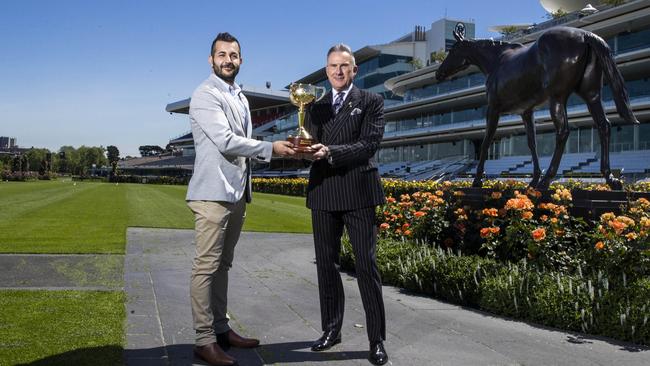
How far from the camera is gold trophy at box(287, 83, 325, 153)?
3941 millimetres

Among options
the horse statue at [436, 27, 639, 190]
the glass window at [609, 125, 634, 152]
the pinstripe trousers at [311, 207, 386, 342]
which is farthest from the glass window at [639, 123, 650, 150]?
the pinstripe trousers at [311, 207, 386, 342]

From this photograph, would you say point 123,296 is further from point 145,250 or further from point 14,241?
point 14,241

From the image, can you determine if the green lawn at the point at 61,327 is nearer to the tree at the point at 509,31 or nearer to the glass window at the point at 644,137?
the glass window at the point at 644,137

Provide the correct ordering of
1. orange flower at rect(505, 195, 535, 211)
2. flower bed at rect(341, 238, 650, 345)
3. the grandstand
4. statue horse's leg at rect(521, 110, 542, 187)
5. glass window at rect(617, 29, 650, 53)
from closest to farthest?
flower bed at rect(341, 238, 650, 345), orange flower at rect(505, 195, 535, 211), statue horse's leg at rect(521, 110, 542, 187), glass window at rect(617, 29, 650, 53), the grandstand

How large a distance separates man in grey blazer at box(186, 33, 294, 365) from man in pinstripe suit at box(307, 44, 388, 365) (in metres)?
0.54

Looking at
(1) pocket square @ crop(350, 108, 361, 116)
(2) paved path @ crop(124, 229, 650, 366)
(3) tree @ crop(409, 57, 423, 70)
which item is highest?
(3) tree @ crop(409, 57, 423, 70)

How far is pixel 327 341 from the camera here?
438 cm

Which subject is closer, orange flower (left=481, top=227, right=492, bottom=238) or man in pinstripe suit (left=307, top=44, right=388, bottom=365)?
man in pinstripe suit (left=307, top=44, right=388, bottom=365)

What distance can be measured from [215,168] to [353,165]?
1047 mm

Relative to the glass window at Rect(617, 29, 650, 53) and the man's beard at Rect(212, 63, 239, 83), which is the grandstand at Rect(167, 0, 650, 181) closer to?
the glass window at Rect(617, 29, 650, 53)

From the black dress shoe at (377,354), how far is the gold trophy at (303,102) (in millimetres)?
1529

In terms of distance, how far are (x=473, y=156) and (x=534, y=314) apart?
53.6 meters

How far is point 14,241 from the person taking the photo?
1095cm

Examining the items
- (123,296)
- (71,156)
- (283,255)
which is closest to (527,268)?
(123,296)
